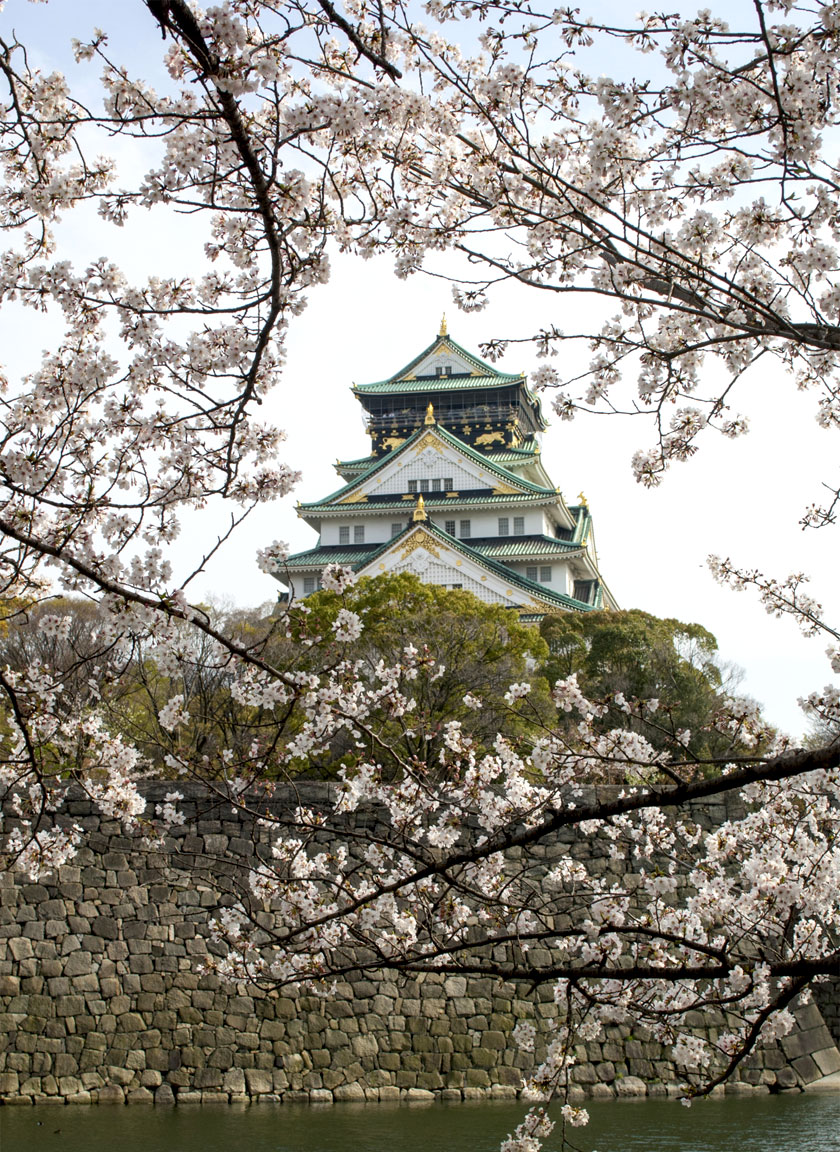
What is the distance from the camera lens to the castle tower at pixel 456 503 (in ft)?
90.8

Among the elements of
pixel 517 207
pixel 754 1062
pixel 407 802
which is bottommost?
pixel 754 1062

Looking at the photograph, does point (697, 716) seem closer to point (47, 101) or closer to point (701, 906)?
point (701, 906)

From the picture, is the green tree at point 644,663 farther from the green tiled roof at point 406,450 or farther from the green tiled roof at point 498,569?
the green tiled roof at point 406,450

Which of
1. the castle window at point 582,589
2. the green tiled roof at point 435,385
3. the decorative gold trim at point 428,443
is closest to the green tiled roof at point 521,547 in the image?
the castle window at point 582,589

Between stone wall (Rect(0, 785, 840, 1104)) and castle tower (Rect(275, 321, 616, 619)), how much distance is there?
1825cm

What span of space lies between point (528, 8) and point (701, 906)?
3.67 meters

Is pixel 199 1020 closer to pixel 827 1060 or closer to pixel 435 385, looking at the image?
pixel 827 1060

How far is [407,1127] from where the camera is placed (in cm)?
737

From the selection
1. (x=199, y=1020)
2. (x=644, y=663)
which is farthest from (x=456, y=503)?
(x=199, y=1020)

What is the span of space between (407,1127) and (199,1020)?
1.68m

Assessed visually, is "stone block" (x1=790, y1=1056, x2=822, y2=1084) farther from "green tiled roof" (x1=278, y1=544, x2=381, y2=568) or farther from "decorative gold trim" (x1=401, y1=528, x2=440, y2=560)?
"green tiled roof" (x1=278, y1=544, x2=381, y2=568)

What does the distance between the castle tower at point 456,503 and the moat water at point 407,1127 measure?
61.5 feet

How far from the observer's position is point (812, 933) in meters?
4.90

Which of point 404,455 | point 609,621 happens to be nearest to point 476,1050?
point 609,621
